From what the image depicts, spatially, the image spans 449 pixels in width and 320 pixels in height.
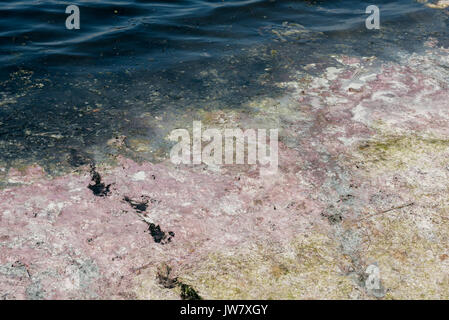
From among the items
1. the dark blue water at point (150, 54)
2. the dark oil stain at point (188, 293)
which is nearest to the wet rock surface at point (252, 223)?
the dark oil stain at point (188, 293)

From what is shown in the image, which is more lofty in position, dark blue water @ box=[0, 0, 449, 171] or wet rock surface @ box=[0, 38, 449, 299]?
dark blue water @ box=[0, 0, 449, 171]

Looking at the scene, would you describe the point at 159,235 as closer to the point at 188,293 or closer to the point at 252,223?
the point at 188,293

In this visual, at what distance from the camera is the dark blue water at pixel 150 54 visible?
3545mm

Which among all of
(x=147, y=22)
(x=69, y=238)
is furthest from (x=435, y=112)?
(x=147, y=22)

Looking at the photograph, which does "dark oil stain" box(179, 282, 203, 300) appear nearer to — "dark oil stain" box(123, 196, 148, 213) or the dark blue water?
"dark oil stain" box(123, 196, 148, 213)

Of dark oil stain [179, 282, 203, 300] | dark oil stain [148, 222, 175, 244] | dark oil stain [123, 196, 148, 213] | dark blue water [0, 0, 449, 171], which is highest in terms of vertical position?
dark blue water [0, 0, 449, 171]

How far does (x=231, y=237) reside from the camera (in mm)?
2494

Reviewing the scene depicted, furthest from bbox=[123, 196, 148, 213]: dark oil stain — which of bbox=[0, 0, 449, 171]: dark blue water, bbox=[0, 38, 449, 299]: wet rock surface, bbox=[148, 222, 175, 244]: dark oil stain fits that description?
bbox=[0, 0, 449, 171]: dark blue water

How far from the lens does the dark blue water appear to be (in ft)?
11.6

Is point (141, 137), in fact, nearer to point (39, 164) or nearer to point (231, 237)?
point (39, 164)

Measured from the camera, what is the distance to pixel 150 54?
5.15 metres

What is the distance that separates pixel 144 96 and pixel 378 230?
2.53 meters

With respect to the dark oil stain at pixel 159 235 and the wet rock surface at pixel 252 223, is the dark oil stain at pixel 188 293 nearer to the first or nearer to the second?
the wet rock surface at pixel 252 223

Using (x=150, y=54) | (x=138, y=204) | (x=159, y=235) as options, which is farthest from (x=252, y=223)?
(x=150, y=54)
